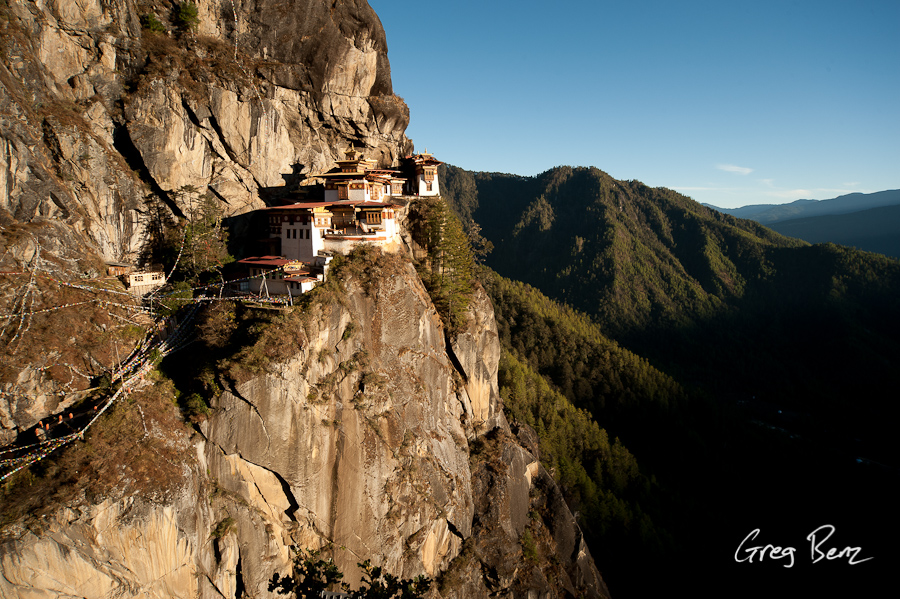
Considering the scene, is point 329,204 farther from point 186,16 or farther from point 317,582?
point 317,582

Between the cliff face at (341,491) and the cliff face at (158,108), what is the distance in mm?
15075

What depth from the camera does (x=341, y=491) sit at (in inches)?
1176

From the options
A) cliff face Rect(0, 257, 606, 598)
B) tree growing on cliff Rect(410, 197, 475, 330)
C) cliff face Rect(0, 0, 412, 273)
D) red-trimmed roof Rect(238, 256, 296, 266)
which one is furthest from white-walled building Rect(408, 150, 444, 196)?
red-trimmed roof Rect(238, 256, 296, 266)

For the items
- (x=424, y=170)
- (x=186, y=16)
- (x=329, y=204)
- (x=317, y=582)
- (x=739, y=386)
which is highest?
(x=186, y=16)

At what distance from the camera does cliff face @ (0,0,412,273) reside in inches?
1174

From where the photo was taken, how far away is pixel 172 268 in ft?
118

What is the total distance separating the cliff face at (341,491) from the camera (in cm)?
2220

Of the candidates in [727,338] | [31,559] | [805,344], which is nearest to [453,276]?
[31,559]

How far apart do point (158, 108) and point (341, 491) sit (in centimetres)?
3180

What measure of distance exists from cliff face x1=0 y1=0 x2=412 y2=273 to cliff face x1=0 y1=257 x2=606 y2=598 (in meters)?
15.1

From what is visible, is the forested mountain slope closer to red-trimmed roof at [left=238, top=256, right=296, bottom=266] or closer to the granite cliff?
the granite cliff

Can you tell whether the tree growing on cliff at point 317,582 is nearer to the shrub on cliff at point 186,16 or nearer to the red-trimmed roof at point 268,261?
the red-trimmed roof at point 268,261

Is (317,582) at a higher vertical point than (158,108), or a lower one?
lower


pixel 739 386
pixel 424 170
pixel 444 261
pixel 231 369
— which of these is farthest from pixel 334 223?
pixel 739 386
